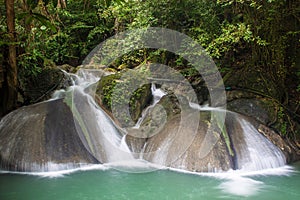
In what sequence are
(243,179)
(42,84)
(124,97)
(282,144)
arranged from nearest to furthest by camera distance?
1. (243,179)
2. (282,144)
3. (124,97)
4. (42,84)

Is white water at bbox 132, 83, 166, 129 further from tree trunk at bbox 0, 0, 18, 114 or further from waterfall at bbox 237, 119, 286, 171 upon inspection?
tree trunk at bbox 0, 0, 18, 114

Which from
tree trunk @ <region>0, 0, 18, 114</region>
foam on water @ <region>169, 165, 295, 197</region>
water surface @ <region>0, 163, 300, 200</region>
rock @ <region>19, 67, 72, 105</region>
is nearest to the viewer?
water surface @ <region>0, 163, 300, 200</region>

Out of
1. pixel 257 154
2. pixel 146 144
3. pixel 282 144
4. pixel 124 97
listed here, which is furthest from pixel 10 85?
pixel 282 144

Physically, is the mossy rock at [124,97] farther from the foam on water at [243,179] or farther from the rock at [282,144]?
the rock at [282,144]

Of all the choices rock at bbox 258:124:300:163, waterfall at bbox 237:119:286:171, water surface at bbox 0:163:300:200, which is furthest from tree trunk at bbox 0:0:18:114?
rock at bbox 258:124:300:163

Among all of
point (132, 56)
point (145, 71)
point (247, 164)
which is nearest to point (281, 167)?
point (247, 164)

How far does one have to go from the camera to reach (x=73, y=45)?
10102 millimetres

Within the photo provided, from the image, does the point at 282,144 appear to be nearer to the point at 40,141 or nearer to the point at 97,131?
the point at 97,131

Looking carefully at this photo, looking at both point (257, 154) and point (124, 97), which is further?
point (124, 97)

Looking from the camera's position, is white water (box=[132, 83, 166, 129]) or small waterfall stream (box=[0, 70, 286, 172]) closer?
small waterfall stream (box=[0, 70, 286, 172])

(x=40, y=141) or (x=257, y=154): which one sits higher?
(x=40, y=141)

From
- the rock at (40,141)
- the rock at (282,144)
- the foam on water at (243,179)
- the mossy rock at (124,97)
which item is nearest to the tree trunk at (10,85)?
the rock at (40,141)

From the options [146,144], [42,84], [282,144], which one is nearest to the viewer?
[282,144]

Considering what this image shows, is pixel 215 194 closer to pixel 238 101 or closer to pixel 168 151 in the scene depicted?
Result: pixel 168 151
